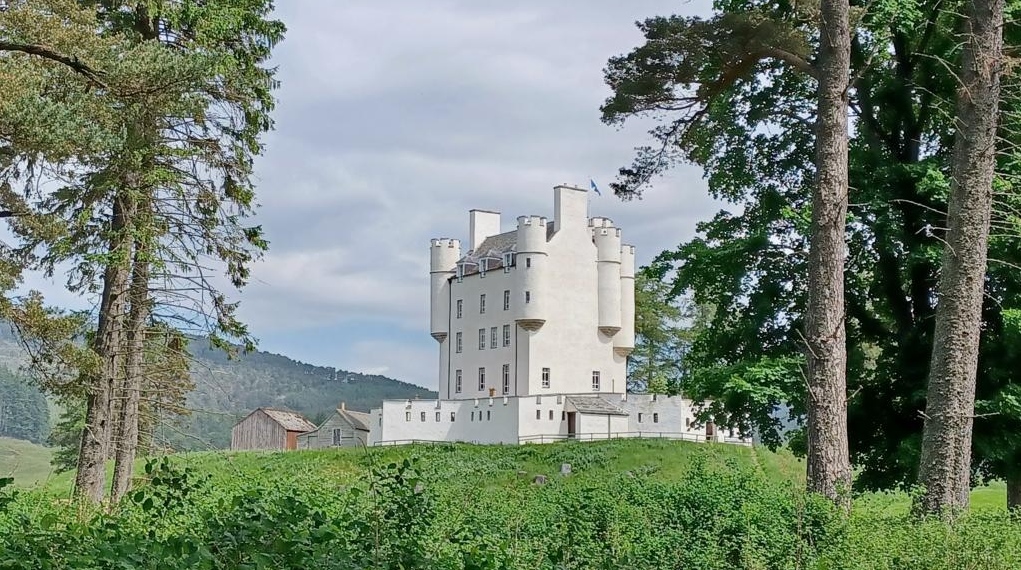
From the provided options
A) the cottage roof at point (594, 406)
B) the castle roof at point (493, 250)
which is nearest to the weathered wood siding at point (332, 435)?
the castle roof at point (493, 250)

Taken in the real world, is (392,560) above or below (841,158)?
below

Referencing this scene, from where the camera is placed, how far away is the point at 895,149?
18594 mm

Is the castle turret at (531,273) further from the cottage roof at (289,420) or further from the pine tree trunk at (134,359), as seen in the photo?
the pine tree trunk at (134,359)

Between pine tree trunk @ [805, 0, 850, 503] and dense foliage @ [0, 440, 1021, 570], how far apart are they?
827mm

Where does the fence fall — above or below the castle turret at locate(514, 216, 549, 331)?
below

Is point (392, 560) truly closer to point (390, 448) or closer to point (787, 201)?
point (787, 201)

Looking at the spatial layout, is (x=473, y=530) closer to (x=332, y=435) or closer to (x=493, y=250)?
(x=493, y=250)

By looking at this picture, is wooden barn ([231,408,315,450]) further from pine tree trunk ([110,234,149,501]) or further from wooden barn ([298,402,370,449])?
pine tree trunk ([110,234,149,501])

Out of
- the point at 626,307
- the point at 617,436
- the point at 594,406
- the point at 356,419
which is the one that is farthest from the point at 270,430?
the point at 617,436

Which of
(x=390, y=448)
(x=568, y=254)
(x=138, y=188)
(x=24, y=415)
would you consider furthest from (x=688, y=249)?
(x=24, y=415)

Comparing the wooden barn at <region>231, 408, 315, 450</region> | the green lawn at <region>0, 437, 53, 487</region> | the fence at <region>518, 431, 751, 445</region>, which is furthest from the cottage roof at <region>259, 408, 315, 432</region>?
the green lawn at <region>0, 437, 53, 487</region>

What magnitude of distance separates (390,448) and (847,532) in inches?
1570

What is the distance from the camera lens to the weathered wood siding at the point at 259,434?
61.4 m

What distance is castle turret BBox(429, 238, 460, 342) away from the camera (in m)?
59.3
